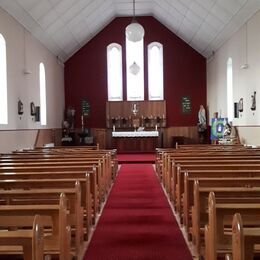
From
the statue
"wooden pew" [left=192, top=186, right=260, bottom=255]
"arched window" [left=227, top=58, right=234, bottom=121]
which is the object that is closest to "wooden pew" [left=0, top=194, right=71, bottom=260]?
"wooden pew" [left=192, top=186, right=260, bottom=255]

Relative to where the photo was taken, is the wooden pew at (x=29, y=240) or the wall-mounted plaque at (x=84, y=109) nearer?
the wooden pew at (x=29, y=240)

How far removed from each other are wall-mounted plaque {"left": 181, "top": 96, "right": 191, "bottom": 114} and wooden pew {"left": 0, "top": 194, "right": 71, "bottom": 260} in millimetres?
16347

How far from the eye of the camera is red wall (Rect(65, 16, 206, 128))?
18.9m

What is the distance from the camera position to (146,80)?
1911 cm

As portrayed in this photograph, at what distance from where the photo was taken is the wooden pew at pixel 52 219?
261 cm

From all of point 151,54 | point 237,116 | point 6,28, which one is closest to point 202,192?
point 6,28

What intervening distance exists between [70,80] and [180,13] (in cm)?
613

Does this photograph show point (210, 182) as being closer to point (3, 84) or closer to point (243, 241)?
point (243, 241)

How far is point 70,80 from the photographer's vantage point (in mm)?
19109

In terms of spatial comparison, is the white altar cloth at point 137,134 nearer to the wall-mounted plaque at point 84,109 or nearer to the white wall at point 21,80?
the wall-mounted plaque at point 84,109

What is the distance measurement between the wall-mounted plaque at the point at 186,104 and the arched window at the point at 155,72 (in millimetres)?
942

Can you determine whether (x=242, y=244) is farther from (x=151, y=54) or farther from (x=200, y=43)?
(x=151, y=54)

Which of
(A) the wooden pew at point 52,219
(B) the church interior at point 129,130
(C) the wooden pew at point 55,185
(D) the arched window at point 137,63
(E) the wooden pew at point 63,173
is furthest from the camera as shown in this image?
(D) the arched window at point 137,63

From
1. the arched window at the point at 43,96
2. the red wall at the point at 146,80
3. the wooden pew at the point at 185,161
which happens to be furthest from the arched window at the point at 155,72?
the wooden pew at the point at 185,161
